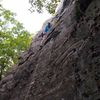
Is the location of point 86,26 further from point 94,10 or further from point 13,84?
point 13,84

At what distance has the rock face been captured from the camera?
6.83 m

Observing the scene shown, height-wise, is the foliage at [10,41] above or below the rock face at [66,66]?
above

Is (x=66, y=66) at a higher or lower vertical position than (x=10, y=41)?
lower

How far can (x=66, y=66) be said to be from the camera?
7.84 metres

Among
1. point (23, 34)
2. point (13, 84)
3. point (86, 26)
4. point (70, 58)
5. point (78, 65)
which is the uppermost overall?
point (23, 34)

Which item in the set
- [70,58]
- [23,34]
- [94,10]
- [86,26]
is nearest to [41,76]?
[70,58]

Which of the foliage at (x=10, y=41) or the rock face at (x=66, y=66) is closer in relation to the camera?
the rock face at (x=66, y=66)

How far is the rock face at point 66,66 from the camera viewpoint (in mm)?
6828

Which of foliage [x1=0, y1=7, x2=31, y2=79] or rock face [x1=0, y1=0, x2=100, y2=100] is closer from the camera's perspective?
rock face [x1=0, y1=0, x2=100, y2=100]

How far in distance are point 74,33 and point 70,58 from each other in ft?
3.80

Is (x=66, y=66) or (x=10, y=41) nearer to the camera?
(x=66, y=66)

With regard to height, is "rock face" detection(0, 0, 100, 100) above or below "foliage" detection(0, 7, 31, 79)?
below

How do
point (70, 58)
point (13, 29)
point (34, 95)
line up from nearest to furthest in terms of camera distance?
point (70, 58) < point (34, 95) < point (13, 29)

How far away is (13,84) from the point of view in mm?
10547
